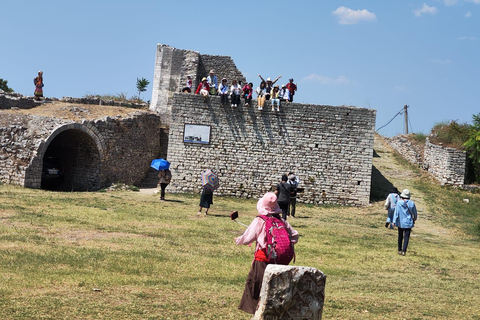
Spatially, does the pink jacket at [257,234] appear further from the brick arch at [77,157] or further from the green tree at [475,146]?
the green tree at [475,146]

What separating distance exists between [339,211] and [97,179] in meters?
9.51

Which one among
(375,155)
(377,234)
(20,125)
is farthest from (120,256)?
(375,155)

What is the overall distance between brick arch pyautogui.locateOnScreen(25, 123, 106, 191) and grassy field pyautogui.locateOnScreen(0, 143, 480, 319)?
3449 mm

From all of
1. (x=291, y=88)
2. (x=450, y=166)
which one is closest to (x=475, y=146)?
(x=450, y=166)

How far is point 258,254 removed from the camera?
6770 mm

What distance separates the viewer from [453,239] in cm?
1712

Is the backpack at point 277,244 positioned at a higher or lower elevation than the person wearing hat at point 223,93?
lower

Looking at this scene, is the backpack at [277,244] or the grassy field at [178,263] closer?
the backpack at [277,244]

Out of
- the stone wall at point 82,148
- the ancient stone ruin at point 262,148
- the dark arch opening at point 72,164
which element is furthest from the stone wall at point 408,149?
the dark arch opening at point 72,164

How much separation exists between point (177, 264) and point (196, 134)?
13819 mm

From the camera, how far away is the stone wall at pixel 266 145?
2314 cm

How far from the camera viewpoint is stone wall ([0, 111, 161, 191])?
789 inches

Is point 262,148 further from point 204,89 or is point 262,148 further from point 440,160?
point 440,160

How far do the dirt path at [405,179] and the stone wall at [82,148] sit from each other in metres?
10.3
